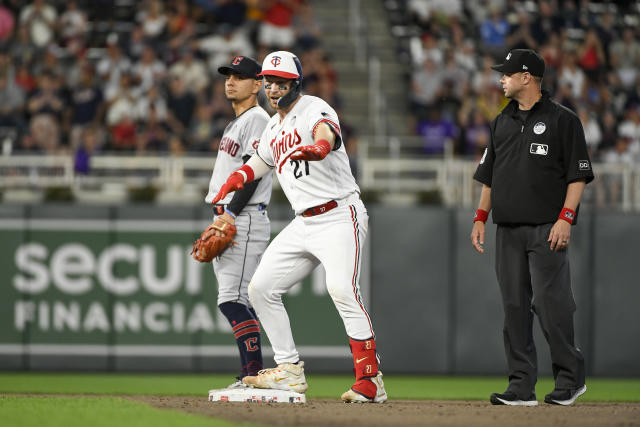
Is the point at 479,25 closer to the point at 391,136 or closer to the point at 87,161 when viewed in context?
the point at 391,136

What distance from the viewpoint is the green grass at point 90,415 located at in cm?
514

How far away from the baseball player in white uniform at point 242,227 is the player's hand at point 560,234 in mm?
1899

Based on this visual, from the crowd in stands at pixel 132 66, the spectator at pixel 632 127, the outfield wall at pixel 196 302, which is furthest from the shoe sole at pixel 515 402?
the spectator at pixel 632 127

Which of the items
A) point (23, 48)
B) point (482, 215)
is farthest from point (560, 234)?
point (23, 48)

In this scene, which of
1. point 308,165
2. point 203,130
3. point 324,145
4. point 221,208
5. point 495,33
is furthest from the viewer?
point 495,33

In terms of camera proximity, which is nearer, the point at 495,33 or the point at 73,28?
the point at 73,28

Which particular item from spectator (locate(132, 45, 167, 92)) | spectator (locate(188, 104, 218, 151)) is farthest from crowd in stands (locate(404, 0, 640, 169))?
spectator (locate(132, 45, 167, 92))

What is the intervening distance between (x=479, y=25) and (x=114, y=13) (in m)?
5.79

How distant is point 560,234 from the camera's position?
5953mm

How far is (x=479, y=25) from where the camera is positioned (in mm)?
15984

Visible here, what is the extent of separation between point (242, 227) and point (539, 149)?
198cm

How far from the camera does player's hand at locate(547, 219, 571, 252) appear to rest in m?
5.96

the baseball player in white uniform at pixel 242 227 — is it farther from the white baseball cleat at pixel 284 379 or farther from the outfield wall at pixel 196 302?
the outfield wall at pixel 196 302

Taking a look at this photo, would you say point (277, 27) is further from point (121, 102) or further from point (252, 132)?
point (252, 132)
